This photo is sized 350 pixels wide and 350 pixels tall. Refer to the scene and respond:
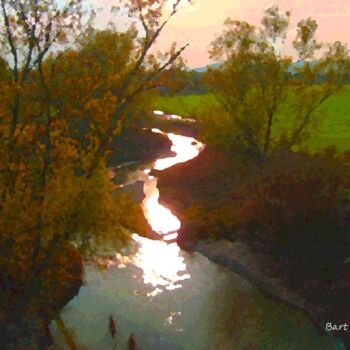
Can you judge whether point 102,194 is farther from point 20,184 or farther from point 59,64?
point 59,64

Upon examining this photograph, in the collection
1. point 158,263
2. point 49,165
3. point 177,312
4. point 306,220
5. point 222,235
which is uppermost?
point 49,165

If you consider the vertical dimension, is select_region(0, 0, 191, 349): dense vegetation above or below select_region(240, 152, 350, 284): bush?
above

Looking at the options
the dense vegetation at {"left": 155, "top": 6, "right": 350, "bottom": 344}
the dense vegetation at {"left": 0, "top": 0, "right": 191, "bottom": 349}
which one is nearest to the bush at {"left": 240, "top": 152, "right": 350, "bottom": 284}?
the dense vegetation at {"left": 155, "top": 6, "right": 350, "bottom": 344}

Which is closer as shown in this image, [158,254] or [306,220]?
[306,220]

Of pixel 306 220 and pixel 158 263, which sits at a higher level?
pixel 306 220

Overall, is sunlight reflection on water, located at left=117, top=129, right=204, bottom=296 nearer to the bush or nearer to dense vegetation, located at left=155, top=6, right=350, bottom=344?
dense vegetation, located at left=155, top=6, right=350, bottom=344

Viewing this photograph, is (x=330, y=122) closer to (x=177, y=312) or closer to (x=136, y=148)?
(x=136, y=148)

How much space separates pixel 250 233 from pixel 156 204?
1442cm

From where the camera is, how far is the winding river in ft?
70.3

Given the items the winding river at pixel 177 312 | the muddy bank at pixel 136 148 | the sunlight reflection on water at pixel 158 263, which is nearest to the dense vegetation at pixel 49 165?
the winding river at pixel 177 312

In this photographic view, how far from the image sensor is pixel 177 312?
935 inches

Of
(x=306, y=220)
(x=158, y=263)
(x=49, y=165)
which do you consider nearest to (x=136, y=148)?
(x=158, y=263)

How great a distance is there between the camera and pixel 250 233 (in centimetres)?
2945

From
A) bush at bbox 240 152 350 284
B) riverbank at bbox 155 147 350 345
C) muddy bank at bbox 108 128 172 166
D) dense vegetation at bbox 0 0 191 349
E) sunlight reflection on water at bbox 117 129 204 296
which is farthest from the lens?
muddy bank at bbox 108 128 172 166
